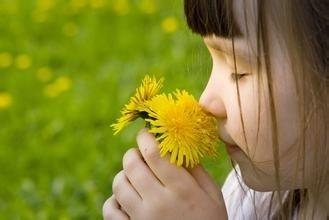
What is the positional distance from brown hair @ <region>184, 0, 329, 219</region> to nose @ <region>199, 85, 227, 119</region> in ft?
0.26

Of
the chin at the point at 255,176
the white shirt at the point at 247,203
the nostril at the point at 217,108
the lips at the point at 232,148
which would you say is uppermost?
the nostril at the point at 217,108

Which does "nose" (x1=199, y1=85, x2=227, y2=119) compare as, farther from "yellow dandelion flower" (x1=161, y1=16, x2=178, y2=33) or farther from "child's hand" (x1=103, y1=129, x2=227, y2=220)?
"yellow dandelion flower" (x1=161, y1=16, x2=178, y2=33)

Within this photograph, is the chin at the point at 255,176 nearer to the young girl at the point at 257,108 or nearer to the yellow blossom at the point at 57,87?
the young girl at the point at 257,108

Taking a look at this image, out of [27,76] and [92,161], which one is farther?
[27,76]

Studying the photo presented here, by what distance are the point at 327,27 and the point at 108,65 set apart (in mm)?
2051

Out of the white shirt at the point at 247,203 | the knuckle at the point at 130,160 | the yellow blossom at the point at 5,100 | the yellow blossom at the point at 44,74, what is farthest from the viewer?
the yellow blossom at the point at 44,74

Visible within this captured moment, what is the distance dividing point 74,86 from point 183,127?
1.79 meters

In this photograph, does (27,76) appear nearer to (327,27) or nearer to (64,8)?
(64,8)

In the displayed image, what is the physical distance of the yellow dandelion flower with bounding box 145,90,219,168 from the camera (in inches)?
51.4

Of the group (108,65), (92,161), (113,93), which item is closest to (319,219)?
(92,161)

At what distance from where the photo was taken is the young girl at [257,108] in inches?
48.3

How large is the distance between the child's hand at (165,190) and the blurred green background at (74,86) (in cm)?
27

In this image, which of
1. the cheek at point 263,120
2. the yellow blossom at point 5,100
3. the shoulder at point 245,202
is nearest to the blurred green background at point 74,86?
the yellow blossom at point 5,100

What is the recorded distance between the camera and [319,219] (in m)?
1.46
